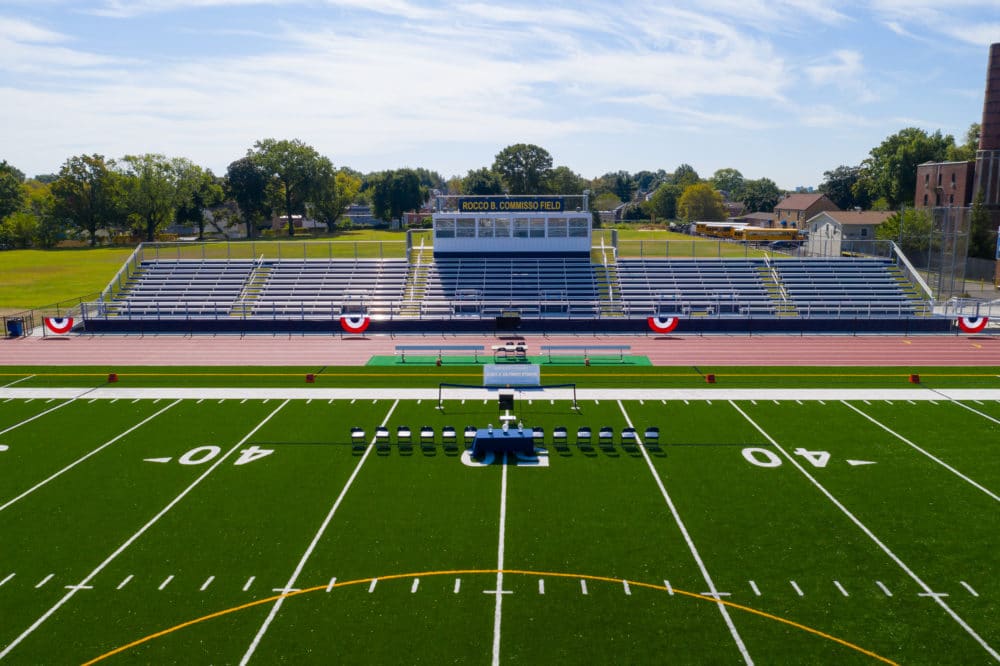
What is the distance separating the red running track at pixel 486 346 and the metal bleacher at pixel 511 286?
14.3ft

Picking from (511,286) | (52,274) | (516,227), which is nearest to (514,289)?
(511,286)

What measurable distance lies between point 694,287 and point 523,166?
69961 mm

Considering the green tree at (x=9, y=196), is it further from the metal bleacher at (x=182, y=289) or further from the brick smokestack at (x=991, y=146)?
the brick smokestack at (x=991, y=146)

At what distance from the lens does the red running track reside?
1206 inches

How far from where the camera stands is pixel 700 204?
111250 millimetres

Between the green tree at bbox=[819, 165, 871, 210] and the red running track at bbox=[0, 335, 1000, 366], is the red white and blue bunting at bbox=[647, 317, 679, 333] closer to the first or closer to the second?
the red running track at bbox=[0, 335, 1000, 366]

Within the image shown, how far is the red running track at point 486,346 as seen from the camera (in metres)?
30.6

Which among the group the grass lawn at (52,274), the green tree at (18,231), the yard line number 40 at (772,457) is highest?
the green tree at (18,231)

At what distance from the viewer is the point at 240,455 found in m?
18.8

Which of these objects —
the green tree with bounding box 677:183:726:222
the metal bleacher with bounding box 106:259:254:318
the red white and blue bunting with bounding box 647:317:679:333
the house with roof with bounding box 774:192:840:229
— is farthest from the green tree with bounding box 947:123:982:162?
the metal bleacher with bounding box 106:259:254:318

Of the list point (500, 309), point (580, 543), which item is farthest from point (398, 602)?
point (500, 309)

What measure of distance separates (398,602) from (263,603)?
2.20 meters

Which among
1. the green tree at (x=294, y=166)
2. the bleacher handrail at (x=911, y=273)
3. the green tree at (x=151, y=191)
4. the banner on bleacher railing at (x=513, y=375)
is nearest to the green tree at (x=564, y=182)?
the green tree at (x=294, y=166)

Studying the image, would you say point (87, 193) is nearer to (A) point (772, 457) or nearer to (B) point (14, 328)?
(B) point (14, 328)
